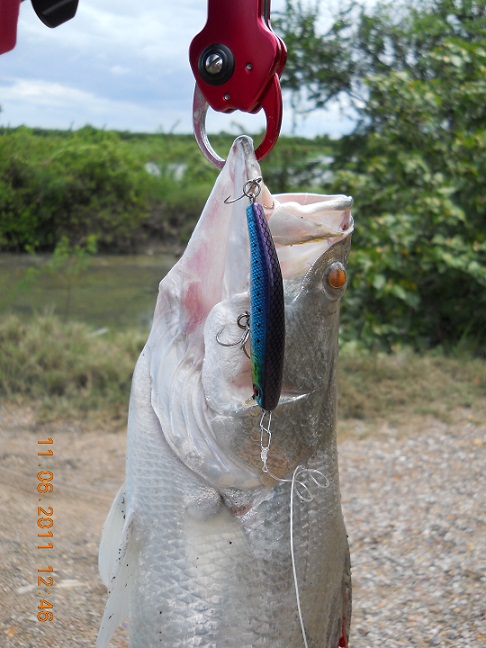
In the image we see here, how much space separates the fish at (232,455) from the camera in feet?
4.87

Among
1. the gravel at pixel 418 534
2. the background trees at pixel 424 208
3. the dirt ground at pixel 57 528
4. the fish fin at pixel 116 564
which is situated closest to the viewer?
the fish fin at pixel 116 564

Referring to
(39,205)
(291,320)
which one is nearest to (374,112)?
(39,205)

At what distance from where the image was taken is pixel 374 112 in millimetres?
8094

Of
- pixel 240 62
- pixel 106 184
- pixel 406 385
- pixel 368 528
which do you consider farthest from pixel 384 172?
pixel 240 62

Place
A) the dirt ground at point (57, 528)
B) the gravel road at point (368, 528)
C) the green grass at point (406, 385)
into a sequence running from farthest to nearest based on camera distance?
the green grass at point (406, 385), the gravel road at point (368, 528), the dirt ground at point (57, 528)

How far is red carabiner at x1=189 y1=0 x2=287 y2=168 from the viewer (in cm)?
147

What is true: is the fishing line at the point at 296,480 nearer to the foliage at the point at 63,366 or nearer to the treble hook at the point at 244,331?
the treble hook at the point at 244,331

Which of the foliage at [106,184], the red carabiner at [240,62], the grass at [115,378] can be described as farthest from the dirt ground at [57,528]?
the foliage at [106,184]

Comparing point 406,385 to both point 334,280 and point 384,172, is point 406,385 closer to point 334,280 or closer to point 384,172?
point 384,172

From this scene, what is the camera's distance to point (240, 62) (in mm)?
1488

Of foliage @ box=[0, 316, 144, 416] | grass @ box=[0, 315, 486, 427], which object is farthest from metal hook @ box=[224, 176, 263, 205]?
foliage @ box=[0, 316, 144, 416]

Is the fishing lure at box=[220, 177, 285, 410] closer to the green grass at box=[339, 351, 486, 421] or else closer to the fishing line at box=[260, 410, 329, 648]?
the fishing line at box=[260, 410, 329, 648]

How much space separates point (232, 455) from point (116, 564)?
327mm

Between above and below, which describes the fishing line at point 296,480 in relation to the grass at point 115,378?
above
